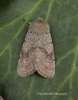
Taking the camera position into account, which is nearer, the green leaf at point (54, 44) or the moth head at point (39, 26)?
the green leaf at point (54, 44)

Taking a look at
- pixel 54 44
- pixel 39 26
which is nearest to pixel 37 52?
pixel 54 44

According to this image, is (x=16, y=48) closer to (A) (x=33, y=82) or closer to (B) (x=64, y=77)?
(A) (x=33, y=82)

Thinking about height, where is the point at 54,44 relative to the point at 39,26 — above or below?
below

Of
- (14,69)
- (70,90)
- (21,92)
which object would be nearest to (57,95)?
(70,90)

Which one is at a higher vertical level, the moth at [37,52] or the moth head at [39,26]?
the moth head at [39,26]

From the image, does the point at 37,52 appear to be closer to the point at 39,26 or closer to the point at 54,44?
the point at 54,44

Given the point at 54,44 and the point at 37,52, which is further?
the point at 37,52
